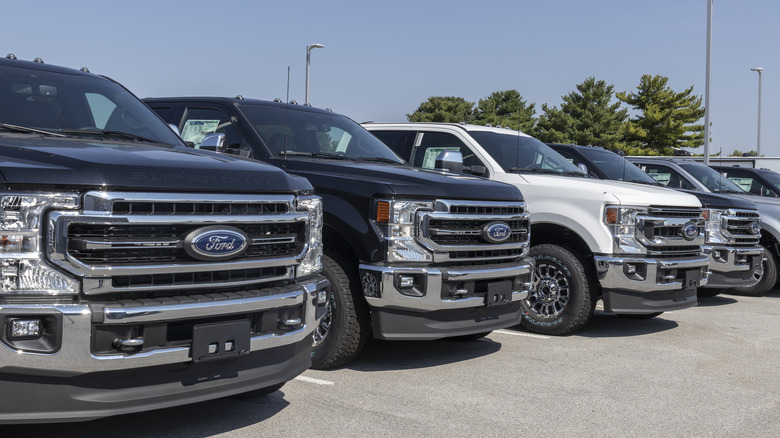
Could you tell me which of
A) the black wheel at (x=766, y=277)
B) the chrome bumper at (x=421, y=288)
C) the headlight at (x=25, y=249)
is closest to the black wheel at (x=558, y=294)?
the chrome bumper at (x=421, y=288)

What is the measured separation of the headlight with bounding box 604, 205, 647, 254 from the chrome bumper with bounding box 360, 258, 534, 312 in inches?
84.1

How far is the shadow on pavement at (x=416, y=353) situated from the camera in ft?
20.6

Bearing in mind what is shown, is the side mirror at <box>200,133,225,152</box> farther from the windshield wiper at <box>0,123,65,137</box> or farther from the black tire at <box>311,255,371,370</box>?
the black tire at <box>311,255,371,370</box>

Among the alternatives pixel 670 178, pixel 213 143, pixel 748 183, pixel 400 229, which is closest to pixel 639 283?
pixel 400 229

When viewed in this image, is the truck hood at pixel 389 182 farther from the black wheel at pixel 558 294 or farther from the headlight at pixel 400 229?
the black wheel at pixel 558 294

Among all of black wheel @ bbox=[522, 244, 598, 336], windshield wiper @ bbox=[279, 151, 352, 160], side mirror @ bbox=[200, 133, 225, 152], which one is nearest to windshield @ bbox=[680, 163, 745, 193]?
black wheel @ bbox=[522, 244, 598, 336]

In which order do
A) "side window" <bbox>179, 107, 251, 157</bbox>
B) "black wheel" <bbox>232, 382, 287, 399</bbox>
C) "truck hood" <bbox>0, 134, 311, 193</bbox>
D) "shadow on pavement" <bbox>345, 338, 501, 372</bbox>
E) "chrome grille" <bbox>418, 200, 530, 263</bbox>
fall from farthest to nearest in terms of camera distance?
"side window" <bbox>179, 107, 251, 157</bbox>, "shadow on pavement" <bbox>345, 338, 501, 372</bbox>, "chrome grille" <bbox>418, 200, 530, 263</bbox>, "black wheel" <bbox>232, 382, 287, 399</bbox>, "truck hood" <bbox>0, 134, 311, 193</bbox>

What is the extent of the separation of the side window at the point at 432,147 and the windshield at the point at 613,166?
273 centimetres

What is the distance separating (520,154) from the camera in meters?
8.69

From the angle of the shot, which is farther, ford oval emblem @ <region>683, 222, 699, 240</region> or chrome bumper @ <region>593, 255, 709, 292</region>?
ford oval emblem @ <region>683, 222, 699, 240</region>

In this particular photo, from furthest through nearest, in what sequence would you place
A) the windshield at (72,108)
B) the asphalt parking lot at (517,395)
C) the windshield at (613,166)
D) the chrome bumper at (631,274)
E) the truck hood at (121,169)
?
the windshield at (613,166)
the chrome bumper at (631,274)
the windshield at (72,108)
the asphalt parking lot at (517,395)
the truck hood at (121,169)

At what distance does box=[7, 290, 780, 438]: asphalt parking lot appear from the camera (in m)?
4.57

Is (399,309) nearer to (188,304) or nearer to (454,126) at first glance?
(188,304)

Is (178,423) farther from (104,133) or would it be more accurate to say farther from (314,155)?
(314,155)
